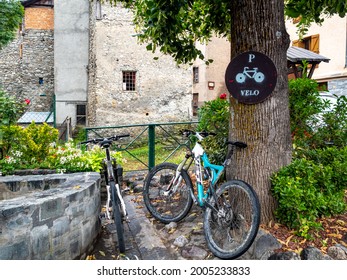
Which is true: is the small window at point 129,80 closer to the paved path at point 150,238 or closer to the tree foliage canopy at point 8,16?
the tree foliage canopy at point 8,16

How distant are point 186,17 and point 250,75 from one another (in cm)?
197

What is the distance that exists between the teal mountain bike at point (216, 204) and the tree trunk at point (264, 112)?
0.20 metres

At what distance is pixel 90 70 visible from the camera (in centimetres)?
1738

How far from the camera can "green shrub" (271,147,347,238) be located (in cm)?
308

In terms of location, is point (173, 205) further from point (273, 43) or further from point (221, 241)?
point (273, 43)

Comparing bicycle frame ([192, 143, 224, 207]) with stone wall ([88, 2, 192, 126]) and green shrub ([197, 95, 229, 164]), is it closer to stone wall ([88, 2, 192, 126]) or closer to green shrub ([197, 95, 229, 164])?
green shrub ([197, 95, 229, 164])

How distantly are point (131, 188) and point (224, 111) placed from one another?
2215 mm

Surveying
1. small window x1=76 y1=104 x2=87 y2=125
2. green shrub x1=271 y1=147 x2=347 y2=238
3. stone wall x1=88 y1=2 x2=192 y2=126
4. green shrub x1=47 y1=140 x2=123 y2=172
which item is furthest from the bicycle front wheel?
small window x1=76 y1=104 x2=87 y2=125

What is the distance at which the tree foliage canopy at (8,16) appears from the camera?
36.8ft

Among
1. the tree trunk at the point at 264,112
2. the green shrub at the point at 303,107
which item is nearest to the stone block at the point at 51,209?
the tree trunk at the point at 264,112

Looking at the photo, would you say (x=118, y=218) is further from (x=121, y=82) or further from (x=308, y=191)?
(x=121, y=82)

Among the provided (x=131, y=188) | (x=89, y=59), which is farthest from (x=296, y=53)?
(x=89, y=59)

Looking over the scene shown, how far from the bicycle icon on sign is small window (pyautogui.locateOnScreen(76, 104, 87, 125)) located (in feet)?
51.5

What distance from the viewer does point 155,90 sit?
16.6 m
